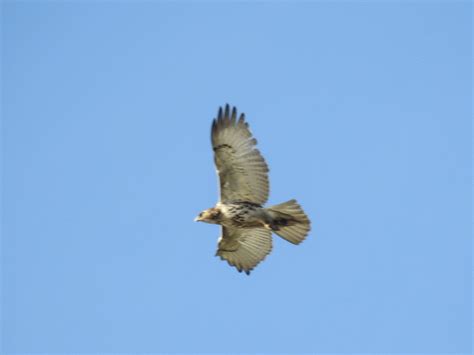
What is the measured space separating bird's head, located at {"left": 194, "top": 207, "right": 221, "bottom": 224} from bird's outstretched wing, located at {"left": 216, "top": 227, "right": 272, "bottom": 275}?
0.82 metres

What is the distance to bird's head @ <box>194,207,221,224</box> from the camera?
15125 millimetres

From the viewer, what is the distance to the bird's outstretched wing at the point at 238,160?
15.0 metres

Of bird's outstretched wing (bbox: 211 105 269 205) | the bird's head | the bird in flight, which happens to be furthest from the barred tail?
the bird's head

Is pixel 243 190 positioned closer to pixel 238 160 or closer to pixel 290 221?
pixel 238 160

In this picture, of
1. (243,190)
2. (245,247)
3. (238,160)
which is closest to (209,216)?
(243,190)

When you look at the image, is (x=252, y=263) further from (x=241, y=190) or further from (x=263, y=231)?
(x=241, y=190)

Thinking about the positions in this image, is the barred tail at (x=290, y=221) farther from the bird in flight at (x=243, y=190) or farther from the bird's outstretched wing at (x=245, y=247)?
the bird's outstretched wing at (x=245, y=247)

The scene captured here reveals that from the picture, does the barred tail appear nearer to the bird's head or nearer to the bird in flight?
the bird in flight

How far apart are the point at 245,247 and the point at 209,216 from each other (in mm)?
1331

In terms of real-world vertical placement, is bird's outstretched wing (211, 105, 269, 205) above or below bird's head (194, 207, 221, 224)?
above

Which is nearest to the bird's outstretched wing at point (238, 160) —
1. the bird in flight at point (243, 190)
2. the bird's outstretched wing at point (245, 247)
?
the bird in flight at point (243, 190)

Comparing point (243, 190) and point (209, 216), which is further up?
point (243, 190)

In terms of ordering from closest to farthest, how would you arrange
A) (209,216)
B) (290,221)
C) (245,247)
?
(290,221)
(209,216)
(245,247)

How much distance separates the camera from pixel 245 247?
16.2 metres
